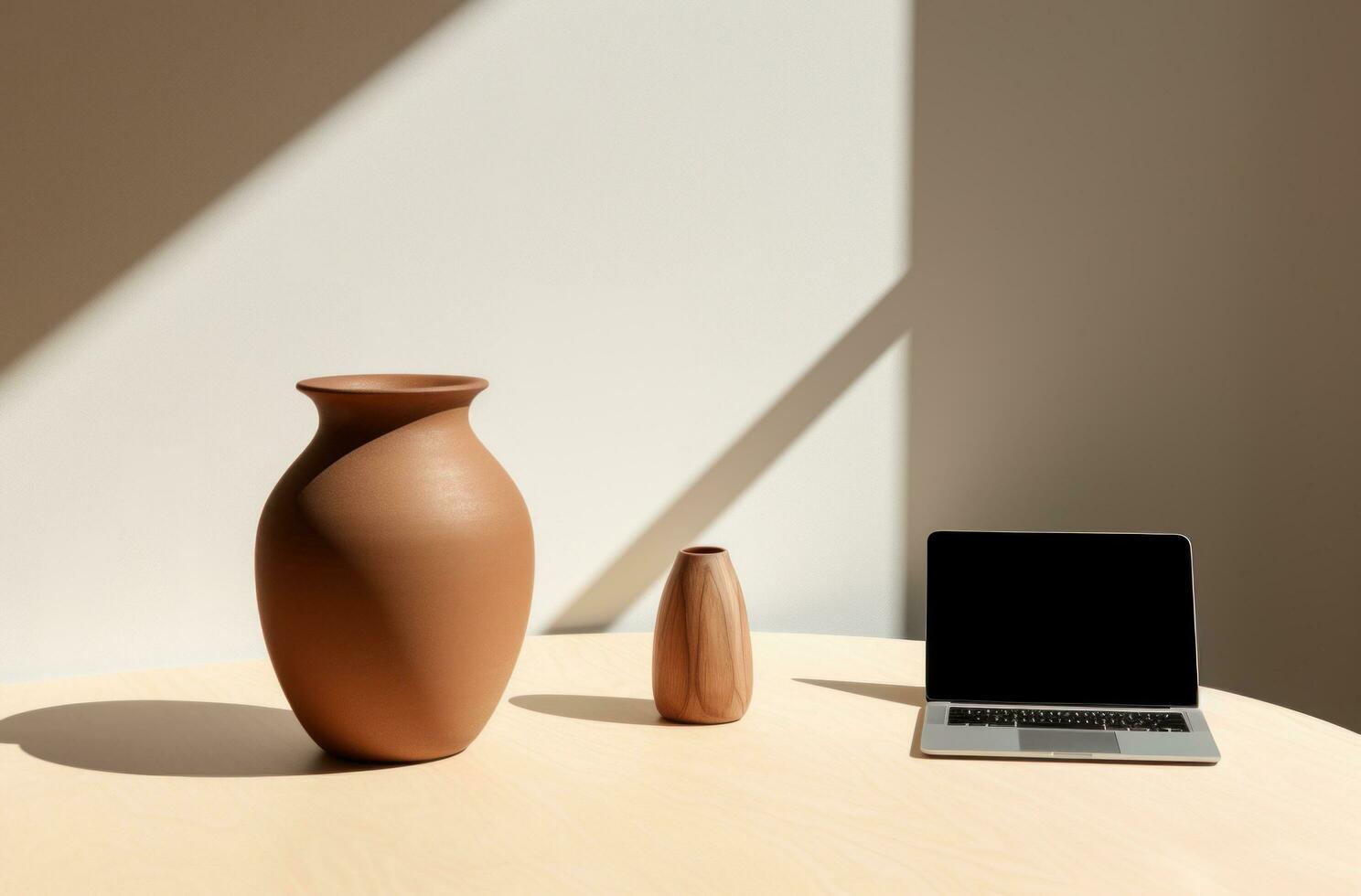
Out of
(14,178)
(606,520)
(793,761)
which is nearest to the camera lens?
(793,761)

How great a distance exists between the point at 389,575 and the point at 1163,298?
3.69 ft

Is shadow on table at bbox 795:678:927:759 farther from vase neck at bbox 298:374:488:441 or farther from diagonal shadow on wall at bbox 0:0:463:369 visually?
diagonal shadow on wall at bbox 0:0:463:369

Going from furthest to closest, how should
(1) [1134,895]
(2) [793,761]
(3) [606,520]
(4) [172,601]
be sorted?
(3) [606,520] < (4) [172,601] < (2) [793,761] < (1) [1134,895]

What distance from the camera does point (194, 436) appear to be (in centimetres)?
130

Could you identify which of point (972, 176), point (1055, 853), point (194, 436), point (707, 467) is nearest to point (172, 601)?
point (194, 436)

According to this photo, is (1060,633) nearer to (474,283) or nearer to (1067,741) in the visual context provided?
(1067,741)

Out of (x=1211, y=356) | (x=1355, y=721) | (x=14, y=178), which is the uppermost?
(x=14, y=178)

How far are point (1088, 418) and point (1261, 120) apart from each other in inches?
17.6

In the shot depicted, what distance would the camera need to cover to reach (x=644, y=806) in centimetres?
91

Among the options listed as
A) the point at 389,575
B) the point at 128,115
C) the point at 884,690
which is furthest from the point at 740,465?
the point at 128,115

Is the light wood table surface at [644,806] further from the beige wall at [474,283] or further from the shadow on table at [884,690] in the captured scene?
the beige wall at [474,283]

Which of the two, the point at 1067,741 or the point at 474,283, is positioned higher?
the point at 474,283

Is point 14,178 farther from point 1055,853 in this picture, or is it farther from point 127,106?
point 1055,853

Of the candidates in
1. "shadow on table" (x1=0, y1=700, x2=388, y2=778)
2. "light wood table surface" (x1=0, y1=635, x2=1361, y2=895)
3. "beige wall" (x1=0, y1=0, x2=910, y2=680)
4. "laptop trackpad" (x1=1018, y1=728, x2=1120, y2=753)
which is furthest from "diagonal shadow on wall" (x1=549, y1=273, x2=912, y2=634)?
"laptop trackpad" (x1=1018, y1=728, x2=1120, y2=753)
